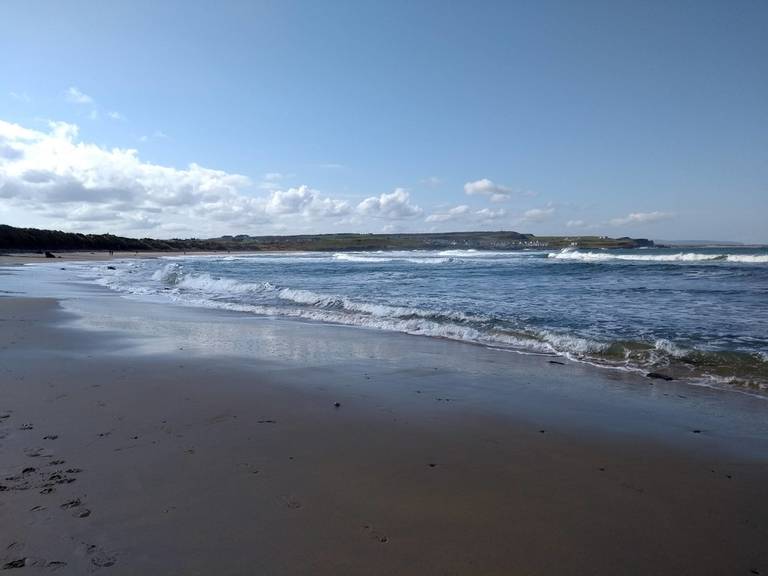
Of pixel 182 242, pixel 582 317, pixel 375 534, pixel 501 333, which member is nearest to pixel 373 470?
pixel 375 534

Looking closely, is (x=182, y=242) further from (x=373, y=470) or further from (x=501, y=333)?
(x=373, y=470)

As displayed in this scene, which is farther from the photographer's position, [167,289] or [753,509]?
[167,289]

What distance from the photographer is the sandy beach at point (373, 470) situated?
2.82 m

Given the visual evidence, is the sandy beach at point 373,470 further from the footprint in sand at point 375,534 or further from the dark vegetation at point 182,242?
the dark vegetation at point 182,242

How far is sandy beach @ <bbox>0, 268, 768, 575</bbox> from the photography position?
111 inches

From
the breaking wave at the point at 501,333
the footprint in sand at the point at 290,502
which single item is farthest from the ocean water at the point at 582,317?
the footprint in sand at the point at 290,502

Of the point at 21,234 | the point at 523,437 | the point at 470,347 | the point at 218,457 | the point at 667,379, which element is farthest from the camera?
the point at 21,234

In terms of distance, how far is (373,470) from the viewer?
393cm

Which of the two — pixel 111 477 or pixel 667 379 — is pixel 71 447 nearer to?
pixel 111 477

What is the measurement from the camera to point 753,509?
3363 millimetres

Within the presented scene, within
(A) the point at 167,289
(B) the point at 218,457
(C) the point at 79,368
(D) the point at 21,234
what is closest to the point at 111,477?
(B) the point at 218,457

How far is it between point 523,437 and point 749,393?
139 inches

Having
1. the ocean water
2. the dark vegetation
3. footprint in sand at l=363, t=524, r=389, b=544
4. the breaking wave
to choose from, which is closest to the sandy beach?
footprint in sand at l=363, t=524, r=389, b=544

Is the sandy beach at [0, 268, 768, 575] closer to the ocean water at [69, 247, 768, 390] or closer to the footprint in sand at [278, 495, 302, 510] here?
the footprint in sand at [278, 495, 302, 510]
